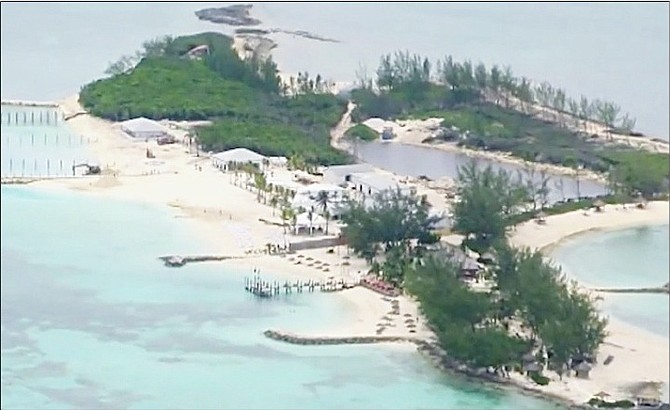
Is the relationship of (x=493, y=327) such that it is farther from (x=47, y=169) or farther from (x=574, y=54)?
(x=574, y=54)

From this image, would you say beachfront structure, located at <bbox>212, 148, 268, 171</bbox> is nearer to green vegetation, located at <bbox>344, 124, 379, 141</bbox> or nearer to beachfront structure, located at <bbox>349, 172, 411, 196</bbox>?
beachfront structure, located at <bbox>349, 172, 411, 196</bbox>

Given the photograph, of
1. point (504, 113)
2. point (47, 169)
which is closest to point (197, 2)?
point (504, 113)

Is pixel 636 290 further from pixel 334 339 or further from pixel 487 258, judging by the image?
pixel 334 339

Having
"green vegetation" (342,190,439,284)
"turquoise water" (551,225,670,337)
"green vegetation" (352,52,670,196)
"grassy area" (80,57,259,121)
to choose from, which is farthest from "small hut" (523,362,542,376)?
"grassy area" (80,57,259,121)

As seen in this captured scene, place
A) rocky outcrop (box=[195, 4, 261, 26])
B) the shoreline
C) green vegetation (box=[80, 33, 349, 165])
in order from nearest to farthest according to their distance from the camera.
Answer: green vegetation (box=[80, 33, 349, 165])
the shoreline
rocky outcrop (box=[195, 4, 261, 26])

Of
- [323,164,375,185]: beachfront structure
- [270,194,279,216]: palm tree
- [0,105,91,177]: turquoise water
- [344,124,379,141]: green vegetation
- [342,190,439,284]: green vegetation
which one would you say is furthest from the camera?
[344,124,379,141]: green vegetation
